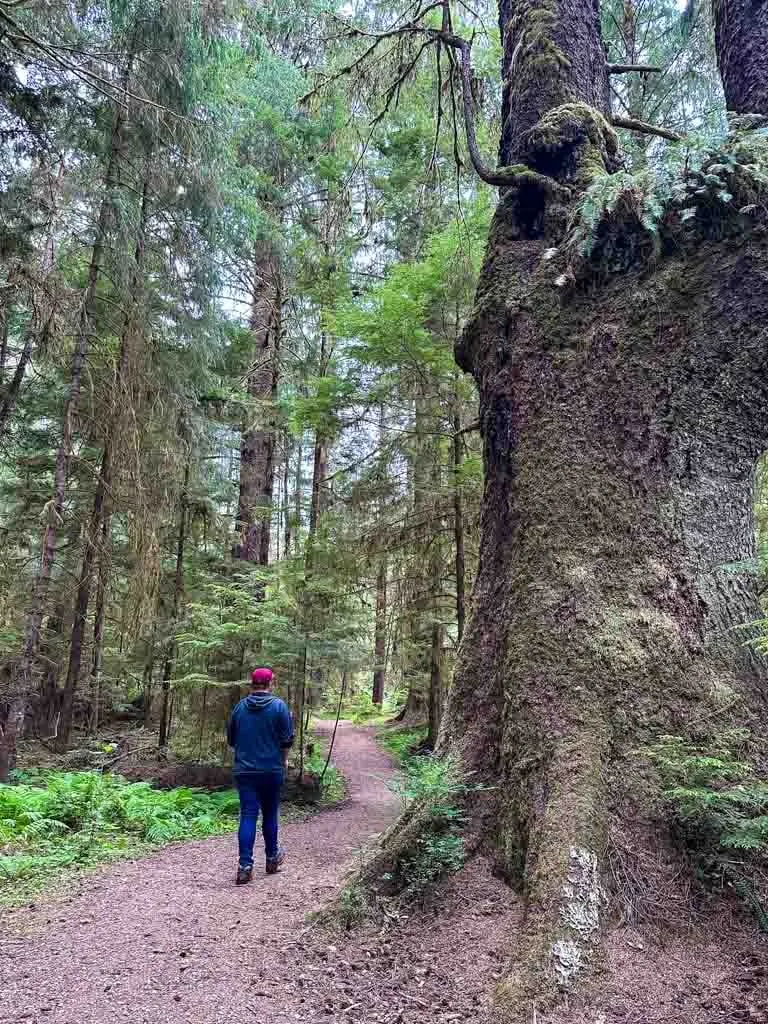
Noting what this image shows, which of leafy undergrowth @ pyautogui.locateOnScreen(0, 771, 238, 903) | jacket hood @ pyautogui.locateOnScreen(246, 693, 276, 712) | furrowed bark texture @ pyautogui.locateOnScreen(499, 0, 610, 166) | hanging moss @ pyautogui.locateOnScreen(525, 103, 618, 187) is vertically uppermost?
furrowed bark texture @ pyautogui.locateOnScreen(499, 0, 610, 166)

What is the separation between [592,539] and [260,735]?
326 centimetres

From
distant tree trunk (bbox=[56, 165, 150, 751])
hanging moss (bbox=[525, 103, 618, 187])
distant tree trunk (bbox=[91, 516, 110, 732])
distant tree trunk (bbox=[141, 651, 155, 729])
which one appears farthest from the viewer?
distant tree trunk (bbox=[141, 651, 155, 729])

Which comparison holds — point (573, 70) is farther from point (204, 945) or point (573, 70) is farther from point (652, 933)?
point (204, 945)

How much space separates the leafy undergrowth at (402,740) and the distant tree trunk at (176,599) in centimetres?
445

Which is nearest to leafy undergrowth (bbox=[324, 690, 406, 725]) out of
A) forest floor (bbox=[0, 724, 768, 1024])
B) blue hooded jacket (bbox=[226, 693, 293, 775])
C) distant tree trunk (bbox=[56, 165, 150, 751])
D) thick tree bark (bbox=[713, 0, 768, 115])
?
distant tree trunk (bbox=[56, 165, 150, 751])

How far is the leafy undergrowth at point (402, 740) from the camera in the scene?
12297 mm

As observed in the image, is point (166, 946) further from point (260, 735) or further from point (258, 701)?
point (258, 701)

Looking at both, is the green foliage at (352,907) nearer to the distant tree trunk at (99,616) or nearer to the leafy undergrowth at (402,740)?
the distant tree trunk at (99,616)

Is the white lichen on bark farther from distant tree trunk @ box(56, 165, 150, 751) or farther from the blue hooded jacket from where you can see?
distant tree trunk @ box(56, 165, 150, 751)

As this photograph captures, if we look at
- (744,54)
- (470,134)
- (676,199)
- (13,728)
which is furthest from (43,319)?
(744,54)

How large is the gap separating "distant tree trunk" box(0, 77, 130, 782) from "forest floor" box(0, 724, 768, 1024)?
4.02m

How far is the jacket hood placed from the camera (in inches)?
203

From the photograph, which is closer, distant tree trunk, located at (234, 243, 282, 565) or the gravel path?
the gravel path

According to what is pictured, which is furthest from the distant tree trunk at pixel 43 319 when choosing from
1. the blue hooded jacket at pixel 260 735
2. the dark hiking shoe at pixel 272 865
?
the dark hiking shoe at pixel 272 865
